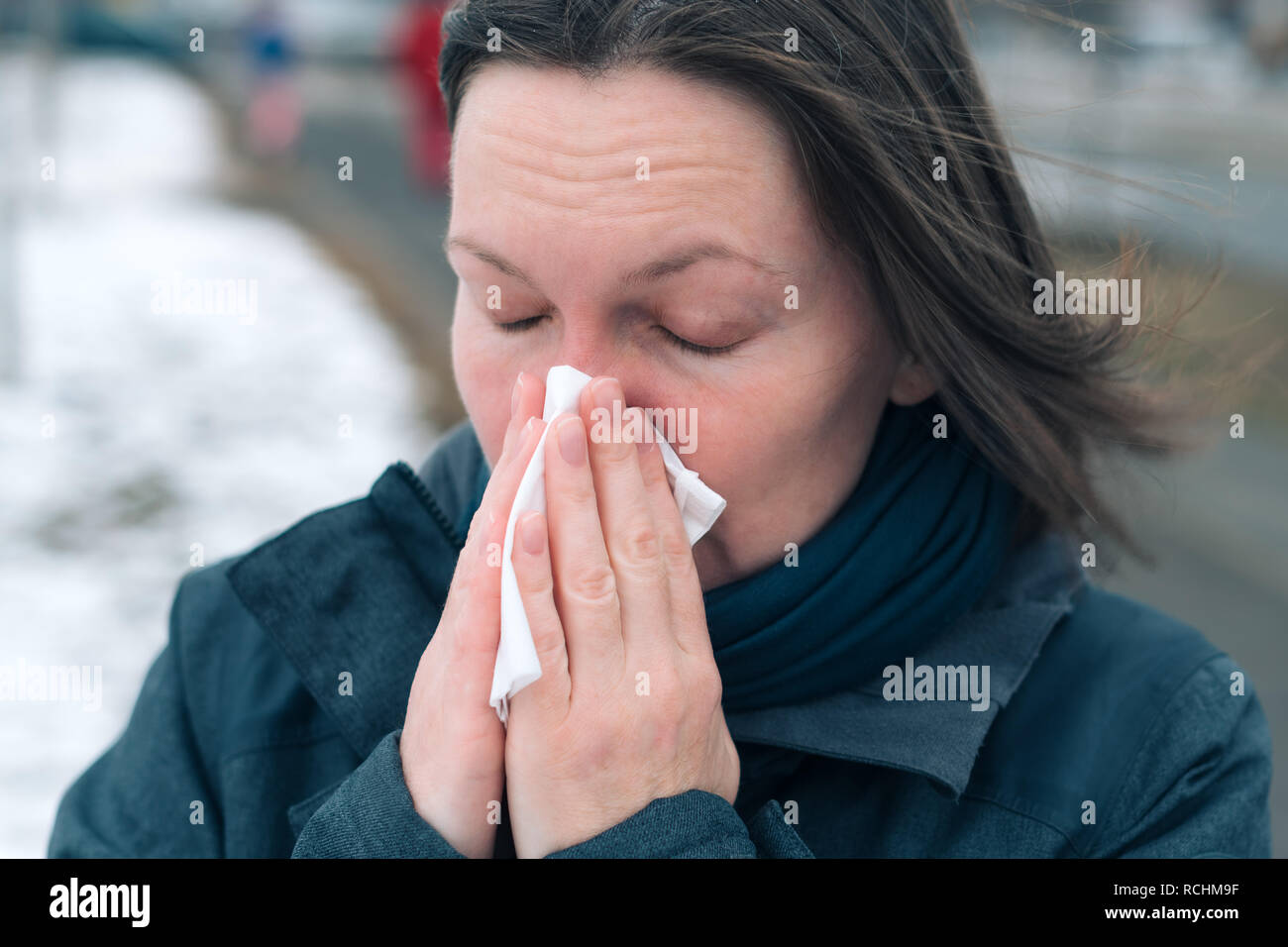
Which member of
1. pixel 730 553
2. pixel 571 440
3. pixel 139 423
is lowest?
pixel 730 553

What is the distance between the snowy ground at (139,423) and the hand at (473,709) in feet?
6.75

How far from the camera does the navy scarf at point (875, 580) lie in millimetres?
1689

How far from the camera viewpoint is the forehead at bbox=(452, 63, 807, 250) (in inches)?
59.9

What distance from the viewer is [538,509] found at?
1.47 m

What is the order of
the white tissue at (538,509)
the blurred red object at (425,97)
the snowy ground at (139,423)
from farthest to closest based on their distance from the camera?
1. the blurred red object at (425,97)
2. the snowy ground at (139,423)
3. the white tissue at (538,509)

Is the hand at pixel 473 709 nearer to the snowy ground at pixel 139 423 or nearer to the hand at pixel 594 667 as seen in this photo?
the hand at pixel 594 667

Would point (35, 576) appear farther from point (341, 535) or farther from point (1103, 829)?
point (1103, 829)

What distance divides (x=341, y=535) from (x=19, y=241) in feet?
38.7

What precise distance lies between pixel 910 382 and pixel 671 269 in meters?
0.43

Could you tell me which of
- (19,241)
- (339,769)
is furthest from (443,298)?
(339,769)

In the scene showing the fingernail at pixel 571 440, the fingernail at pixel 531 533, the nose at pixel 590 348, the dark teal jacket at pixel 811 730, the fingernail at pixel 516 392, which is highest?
the nose at pixel 590 348

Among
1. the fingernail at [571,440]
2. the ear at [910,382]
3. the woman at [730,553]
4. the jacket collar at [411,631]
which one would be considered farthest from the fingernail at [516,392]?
the ear at [910,382]

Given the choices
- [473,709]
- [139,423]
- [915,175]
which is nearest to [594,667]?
[473,709]

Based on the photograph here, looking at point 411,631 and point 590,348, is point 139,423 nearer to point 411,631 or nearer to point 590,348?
point 411,631
